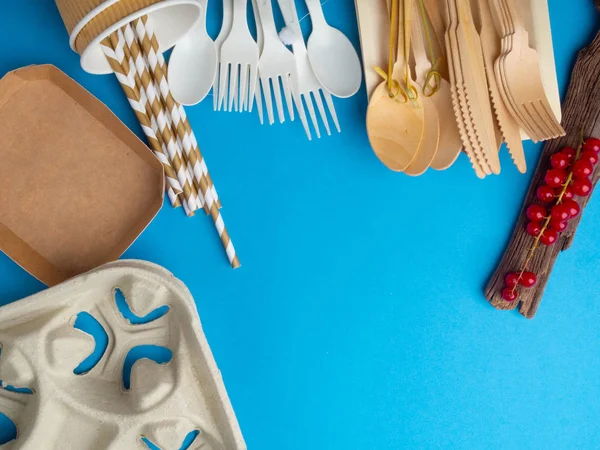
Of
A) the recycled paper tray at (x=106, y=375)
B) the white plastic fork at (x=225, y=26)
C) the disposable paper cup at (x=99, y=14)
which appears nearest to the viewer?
the disposable paper cup at (x=99, y=14)

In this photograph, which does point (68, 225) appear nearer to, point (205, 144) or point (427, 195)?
point (205, 144)

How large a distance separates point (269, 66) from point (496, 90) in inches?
14.6

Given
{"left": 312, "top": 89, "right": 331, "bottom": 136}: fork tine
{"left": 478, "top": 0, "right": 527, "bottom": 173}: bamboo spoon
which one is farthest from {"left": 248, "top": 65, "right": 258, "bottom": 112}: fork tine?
{"left": 478, "top": 0, "right": 527, "bottom": 173}: bamboo spoon

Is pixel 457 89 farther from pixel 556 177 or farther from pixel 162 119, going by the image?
pixel 162 119

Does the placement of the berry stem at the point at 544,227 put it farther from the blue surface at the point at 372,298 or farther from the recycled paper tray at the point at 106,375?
the recycled paper tray at the point at 106,375

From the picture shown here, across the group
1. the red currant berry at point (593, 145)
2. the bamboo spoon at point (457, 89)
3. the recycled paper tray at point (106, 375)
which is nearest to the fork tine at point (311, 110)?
the bamboo spoon at point (457, 89)

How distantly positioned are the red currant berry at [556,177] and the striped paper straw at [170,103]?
564mm

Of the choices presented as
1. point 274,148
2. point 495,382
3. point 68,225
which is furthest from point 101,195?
point 495,382

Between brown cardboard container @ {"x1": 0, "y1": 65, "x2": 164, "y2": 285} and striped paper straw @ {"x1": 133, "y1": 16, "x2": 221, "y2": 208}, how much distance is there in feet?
0.19

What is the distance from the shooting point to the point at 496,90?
101cm

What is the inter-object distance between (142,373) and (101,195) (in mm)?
288

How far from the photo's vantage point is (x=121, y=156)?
1008 mm

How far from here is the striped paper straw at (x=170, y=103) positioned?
95cm

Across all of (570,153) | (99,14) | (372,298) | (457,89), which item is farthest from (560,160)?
(99,14)
